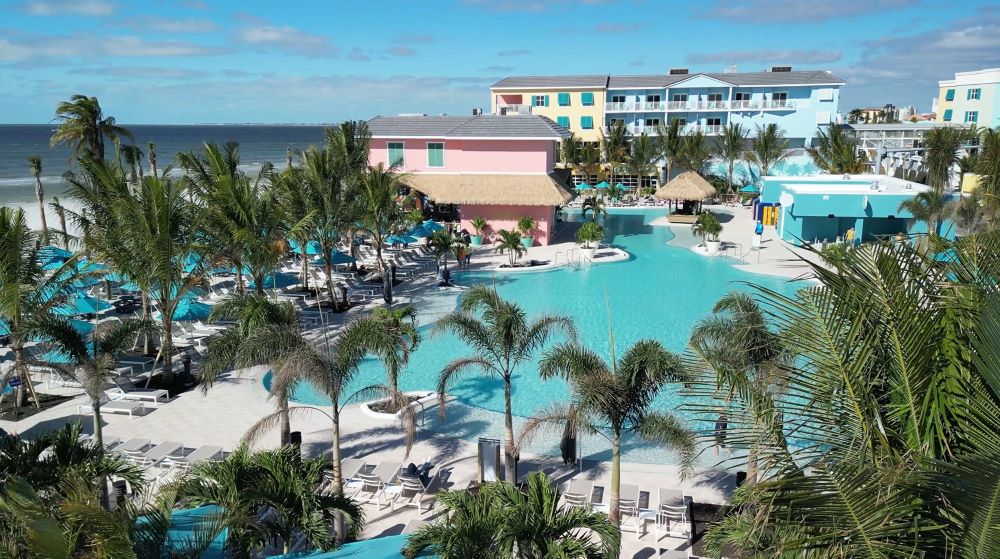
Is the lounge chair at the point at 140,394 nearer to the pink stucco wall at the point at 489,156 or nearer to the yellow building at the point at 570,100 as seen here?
the pink stucco wall at the point at 489,156

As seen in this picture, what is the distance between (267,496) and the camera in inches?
294

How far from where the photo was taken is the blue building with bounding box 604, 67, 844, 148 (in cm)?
4819

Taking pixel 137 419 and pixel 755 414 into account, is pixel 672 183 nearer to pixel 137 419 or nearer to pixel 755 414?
pixel 137 419

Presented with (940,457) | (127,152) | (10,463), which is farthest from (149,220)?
(127,152)

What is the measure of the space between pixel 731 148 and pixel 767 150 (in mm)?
2144

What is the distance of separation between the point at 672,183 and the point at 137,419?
28.6 metres

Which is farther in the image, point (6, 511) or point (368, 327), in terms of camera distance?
point (368, 327)

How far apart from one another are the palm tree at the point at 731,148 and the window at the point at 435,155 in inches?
786

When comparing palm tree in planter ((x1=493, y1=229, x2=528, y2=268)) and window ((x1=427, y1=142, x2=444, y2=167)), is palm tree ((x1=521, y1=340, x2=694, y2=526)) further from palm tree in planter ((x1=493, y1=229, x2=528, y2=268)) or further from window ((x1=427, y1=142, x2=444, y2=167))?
window ((x1=427, y1=142, x2=444, y2=167))

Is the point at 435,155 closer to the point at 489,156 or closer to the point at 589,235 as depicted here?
the point at 489,156

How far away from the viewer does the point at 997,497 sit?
105 inches

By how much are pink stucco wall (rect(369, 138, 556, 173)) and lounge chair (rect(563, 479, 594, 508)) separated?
23.3 m

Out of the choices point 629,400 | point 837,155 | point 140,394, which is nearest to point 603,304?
point 629,400

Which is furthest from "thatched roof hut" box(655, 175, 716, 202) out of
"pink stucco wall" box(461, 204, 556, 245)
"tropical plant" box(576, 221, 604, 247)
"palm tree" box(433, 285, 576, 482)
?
"palm tree" box(433, 285, 576, 482)
